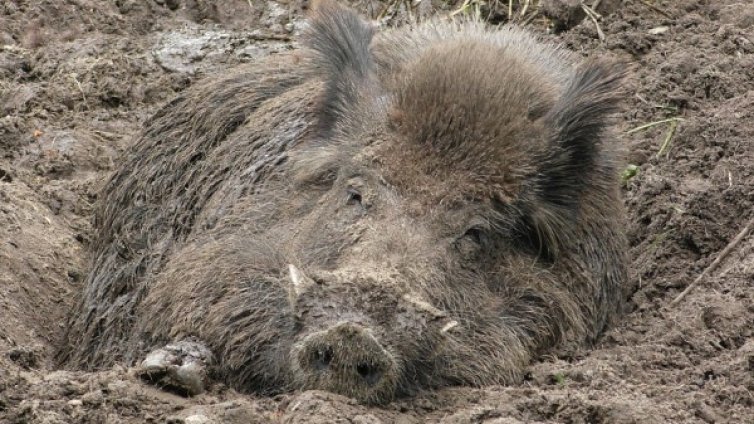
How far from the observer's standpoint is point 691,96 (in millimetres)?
7613

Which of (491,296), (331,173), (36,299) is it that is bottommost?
(36,299)

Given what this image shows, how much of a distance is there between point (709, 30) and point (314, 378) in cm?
469

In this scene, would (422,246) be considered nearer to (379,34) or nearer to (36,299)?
(379,34)

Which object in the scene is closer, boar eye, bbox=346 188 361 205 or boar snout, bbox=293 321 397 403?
boar snout, bbox=293 321 397 403

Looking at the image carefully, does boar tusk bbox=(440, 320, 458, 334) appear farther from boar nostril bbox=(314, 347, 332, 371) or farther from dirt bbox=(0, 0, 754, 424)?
boar nostril bbox=(314, 347, 332, 371)

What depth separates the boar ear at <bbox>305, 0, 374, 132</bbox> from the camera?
19.3 ft

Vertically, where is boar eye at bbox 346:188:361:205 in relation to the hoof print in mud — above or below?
above

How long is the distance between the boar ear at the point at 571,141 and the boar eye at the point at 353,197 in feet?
2.35

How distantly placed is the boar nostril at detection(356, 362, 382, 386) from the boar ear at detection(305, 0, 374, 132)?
67.4 inches

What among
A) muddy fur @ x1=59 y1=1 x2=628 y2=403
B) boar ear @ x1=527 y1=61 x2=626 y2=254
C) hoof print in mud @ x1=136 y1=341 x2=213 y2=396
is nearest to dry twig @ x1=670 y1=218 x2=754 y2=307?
muddy fur @ x1=59 y1=1 x2=628 y2=403

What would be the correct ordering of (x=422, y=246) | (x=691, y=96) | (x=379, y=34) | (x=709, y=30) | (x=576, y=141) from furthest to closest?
(x=709, y=30) < (x=691, y=96) < (x=379, y=34) < (x=576, y=141) < (x=422, y=246)

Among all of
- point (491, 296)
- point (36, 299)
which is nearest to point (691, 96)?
point (491, 296)

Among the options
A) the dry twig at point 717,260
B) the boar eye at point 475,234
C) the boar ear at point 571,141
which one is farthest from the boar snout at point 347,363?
the dry twig at point 717,260

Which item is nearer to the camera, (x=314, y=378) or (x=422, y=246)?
(x=314, y=378)
